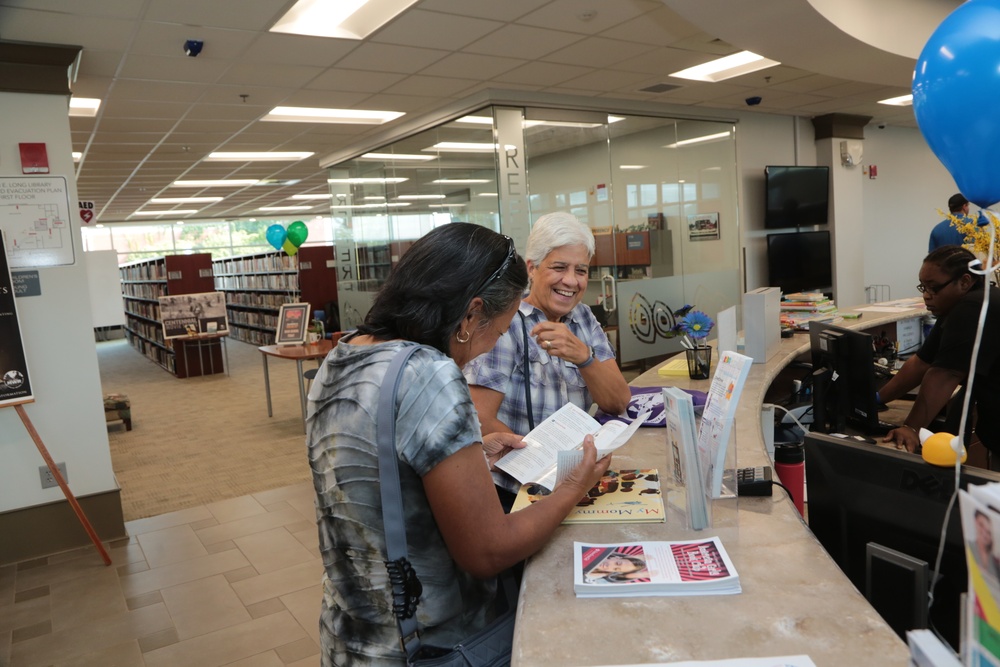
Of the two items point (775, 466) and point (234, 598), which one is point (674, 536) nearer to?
point (775, 466)

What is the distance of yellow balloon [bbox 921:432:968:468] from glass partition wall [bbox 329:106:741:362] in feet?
16.6

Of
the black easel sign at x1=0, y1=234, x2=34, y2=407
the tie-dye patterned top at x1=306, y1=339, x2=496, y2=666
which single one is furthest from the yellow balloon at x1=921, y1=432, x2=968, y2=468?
the black easel sign at x1=0, y1=234, x2=34, y2=407

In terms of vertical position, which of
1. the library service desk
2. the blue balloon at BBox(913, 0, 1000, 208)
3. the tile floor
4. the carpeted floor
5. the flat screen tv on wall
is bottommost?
the tile floor

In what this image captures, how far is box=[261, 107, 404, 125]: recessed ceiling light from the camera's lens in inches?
251

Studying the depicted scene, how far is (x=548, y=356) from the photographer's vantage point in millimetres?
2104

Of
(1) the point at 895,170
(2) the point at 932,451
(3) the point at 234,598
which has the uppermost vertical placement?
(1) the point at 895,170

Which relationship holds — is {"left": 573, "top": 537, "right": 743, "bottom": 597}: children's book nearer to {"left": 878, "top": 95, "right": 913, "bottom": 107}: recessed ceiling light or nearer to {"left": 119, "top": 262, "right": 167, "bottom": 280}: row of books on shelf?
{"left": 878, "top": 95, "right": 913, "bottom": 107}: recessed ceiling light

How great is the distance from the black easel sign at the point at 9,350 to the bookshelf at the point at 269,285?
6555mm

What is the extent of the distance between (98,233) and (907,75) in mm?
17561

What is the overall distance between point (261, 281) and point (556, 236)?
1201cm

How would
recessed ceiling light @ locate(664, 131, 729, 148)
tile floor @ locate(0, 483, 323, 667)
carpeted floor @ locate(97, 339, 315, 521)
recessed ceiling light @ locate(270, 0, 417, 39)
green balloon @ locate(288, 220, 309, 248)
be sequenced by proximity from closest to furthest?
tile floor @ locate(0, 483, 323, 667), recessed ceiling light @ locate(270, 0, 417, 39), carpeted floor @ locate(97, 339, 315, 521), recessed ceiling light @ locate(664, 131, 729, 148), green balloon @ locate(288, 220, 309, 248)

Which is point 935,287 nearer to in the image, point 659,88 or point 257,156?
point 659,88

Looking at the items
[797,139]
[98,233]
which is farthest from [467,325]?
[98,233]

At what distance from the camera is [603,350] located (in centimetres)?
229
